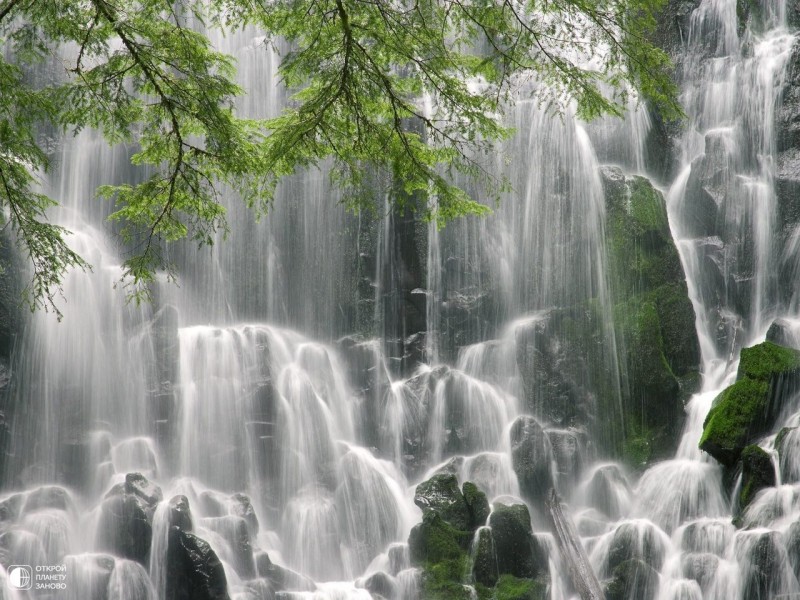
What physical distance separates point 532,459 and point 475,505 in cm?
196

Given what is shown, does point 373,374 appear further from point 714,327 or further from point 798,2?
point 798,2

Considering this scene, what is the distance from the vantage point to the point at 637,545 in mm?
10289

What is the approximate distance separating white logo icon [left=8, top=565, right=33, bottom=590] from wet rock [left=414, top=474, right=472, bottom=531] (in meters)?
5.78

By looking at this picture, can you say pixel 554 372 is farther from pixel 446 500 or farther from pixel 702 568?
pixel 702 568

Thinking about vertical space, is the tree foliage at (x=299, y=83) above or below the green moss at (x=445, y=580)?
above

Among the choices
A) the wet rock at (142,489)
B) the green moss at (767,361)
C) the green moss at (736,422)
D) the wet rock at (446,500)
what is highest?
the green moss at (767,361)

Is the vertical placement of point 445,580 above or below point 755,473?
below

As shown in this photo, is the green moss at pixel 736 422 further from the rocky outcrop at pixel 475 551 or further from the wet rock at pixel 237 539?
the wet rock at pixel 237 539

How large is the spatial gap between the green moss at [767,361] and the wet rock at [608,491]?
285 centimetres

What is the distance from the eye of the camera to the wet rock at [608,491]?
1234 centimetres

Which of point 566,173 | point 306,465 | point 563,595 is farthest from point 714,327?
point 306,465

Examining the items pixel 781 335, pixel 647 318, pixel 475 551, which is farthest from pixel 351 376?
pixel 781 335

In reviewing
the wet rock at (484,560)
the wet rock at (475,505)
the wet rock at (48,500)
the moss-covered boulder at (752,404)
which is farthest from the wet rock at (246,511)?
the moss-covered boulder at (752,404)

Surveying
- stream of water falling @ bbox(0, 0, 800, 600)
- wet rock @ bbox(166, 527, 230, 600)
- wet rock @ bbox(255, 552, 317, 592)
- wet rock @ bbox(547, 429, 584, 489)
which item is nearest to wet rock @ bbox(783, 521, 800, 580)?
stream of water falling @ bbox(0, 0, 800, 600)
